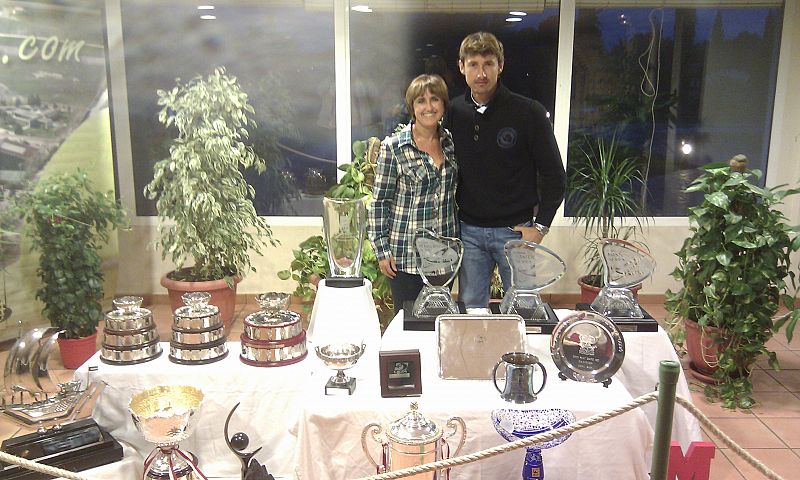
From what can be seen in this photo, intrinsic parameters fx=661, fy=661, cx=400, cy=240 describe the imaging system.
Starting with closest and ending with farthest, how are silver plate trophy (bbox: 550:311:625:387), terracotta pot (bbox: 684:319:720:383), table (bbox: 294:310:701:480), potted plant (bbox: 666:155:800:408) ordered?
table (bbox: 294:310:701:480)
silver plate trophy (bbox: 550:311:625:387)
potted plant (bbox: 666:155:800:408)
terracotta pot (bbox: 684:319:720:383)

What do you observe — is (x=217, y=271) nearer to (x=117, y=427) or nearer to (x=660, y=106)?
(x=117, y=427)

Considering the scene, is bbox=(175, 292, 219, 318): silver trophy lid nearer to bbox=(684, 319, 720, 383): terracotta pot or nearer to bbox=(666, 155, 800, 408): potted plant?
bbox=(666, 155, 800, 408): potted plant

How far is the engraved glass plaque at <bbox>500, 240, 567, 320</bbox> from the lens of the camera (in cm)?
221

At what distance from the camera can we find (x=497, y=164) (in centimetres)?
266

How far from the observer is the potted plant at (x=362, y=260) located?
3703 mm

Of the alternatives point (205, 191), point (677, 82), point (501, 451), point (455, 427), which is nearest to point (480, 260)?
point (455, 427)

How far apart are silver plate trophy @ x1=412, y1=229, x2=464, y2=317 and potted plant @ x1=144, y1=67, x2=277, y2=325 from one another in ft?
6.77

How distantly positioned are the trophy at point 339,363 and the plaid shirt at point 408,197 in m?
0.84

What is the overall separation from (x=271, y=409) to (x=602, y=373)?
1017 millimetres

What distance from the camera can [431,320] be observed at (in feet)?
7.27

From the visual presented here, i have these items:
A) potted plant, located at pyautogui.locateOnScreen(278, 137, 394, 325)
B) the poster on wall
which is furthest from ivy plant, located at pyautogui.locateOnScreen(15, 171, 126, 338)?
potted plant, located at pyautogui.locateOnScreen(278, 137, 394, 325)

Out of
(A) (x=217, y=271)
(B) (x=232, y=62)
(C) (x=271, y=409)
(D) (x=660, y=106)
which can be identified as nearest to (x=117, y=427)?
(C) (x=271, y=409)

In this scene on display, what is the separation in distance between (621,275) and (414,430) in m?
1.07

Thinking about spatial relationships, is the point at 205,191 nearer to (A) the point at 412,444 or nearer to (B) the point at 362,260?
(B) the point at 362,260
